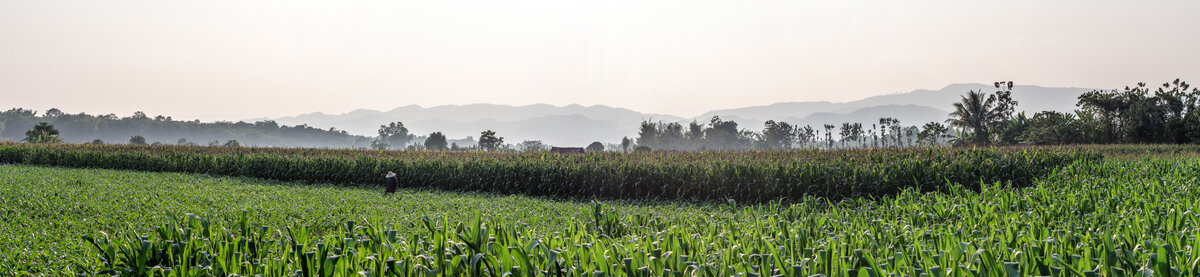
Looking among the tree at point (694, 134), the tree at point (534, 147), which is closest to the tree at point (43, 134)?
the tree at point (534, 147)

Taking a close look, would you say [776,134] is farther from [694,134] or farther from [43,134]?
[43,134]

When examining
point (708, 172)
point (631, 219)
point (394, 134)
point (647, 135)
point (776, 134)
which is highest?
point (394, 134)

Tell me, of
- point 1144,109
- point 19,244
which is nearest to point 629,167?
point 19,244

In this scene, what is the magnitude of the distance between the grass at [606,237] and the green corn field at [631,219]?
2 cm

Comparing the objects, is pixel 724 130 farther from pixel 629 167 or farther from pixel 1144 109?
pixel 629 167

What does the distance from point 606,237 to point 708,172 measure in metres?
8.16

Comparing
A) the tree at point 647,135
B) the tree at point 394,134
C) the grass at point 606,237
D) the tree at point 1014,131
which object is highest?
the tree at point 394,134

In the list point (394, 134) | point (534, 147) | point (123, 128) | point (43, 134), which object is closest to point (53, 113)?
point (123, 128)

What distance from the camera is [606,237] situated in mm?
4043

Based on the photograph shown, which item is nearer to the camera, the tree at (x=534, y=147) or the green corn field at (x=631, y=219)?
the green corn field at (x=631, y=219)

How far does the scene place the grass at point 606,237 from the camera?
9.13 feet

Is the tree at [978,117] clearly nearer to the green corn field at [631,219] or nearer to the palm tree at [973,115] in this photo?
the palm tree at [973,115]

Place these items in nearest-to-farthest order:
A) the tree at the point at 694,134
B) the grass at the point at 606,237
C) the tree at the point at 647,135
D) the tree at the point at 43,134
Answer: the grass at the point at 606,237 < the tree at the point at 43,134 < the tree at the point at 647,135 < the tree at the point at 694,134

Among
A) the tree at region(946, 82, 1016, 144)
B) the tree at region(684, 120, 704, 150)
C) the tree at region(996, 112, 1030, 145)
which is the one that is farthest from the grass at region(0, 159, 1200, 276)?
the tree at region(684, 120, 704, 150)
